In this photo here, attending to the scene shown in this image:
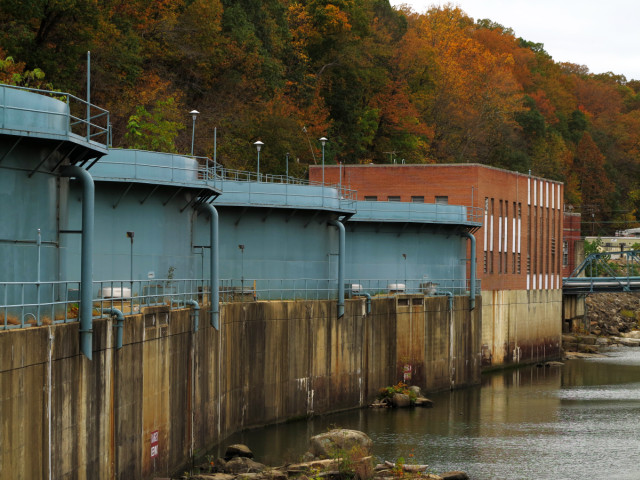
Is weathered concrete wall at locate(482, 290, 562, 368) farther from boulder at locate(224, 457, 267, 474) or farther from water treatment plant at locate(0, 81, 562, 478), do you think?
boulder at locate(224, 457, 267, 474)

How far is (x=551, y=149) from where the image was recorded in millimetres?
136500

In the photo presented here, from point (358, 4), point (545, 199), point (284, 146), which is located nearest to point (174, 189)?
point (284, 146)

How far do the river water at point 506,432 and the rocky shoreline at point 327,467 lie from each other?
1.70m

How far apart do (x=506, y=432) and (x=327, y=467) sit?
14.7m

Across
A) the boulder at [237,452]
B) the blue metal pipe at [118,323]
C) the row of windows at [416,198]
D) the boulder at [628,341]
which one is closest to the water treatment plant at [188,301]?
the blue metal pipe at [118,323]

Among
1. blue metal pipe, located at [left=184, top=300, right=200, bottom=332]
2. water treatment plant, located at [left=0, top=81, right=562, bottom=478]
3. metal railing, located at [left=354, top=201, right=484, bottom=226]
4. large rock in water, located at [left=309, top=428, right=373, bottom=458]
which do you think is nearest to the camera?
water treatment plant, located at [left=0, top=81, right=562, bottom=478]

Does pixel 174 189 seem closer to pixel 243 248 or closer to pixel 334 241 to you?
pixel 243 248

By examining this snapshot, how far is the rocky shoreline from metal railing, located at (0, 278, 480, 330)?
5.28m

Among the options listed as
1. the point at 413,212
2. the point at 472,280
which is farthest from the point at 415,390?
the point at 413,212

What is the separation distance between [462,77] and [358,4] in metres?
19.7

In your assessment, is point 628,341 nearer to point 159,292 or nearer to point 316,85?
point 316,85

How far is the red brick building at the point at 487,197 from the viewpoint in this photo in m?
70.8

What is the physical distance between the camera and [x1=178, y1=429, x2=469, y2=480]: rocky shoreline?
32875mm

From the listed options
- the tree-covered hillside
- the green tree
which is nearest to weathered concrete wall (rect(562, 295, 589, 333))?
the tree-covered hillside
